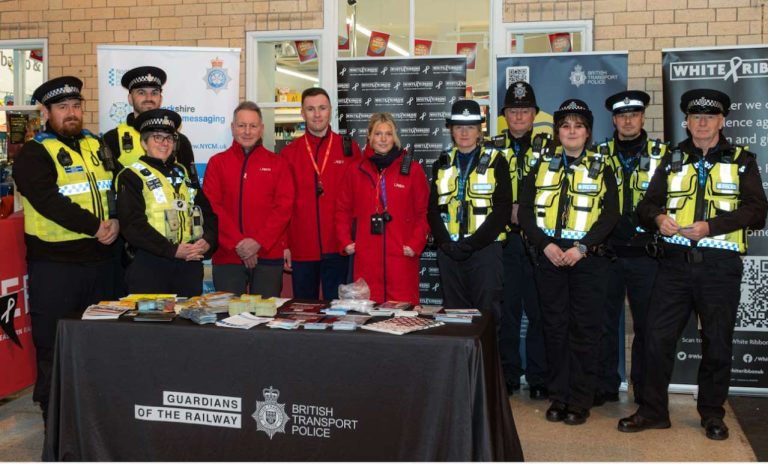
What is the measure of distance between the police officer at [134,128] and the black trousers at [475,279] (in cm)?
172

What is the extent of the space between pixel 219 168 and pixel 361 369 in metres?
2.20

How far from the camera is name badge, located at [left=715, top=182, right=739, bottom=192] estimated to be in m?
4.38

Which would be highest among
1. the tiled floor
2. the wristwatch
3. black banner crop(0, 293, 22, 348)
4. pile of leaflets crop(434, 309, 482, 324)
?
the wristwatch

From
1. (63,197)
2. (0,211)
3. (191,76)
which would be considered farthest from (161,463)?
(191,76)

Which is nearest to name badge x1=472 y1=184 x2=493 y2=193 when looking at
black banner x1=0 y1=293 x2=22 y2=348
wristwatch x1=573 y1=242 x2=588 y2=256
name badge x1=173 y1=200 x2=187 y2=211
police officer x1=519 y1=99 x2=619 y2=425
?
police officer x1=519 y1=99 x2=619 y2=425

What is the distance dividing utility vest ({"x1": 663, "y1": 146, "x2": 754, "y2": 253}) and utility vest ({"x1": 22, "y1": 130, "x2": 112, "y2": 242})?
3.36m

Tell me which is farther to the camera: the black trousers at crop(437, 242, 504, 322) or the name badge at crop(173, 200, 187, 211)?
the black trousers at crop(437, 242, 504, 322)

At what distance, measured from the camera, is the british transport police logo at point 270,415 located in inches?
132

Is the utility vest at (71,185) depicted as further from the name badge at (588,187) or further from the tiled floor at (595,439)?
the name badge at (588,187)

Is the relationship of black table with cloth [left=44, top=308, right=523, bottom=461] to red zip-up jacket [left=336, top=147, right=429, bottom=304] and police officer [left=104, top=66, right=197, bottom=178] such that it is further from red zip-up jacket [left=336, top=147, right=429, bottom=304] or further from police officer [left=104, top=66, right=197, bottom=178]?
police officer [left=104, top=66, right=197, bottom=178]

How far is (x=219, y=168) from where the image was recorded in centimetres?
496

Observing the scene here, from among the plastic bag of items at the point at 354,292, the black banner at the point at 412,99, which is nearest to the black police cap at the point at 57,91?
the plastic bag of items at the point at 354,292

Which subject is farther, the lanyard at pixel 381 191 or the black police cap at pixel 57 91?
the lanyard at pixel 381 191

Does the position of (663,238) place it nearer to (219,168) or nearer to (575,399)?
(575,399)
